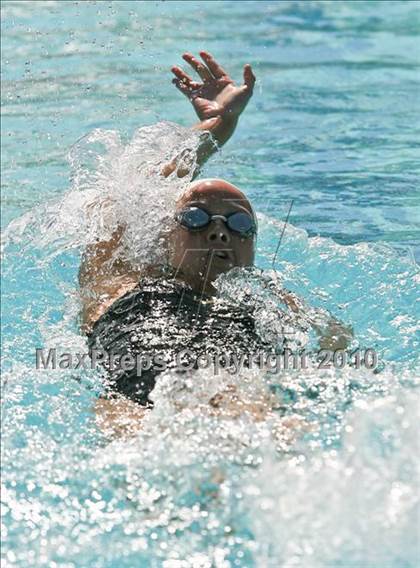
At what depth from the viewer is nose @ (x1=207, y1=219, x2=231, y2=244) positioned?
366cm

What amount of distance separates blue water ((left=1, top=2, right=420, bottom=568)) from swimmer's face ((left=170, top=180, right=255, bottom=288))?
146 mm

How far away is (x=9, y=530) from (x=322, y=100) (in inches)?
187

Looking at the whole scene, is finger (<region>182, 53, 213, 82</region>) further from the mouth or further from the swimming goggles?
the mouth

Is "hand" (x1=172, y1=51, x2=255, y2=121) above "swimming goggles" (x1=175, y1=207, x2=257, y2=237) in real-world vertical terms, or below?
above

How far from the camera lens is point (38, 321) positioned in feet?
13.0

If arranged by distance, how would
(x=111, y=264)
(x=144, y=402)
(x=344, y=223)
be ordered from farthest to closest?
(x=344, y=223)
(x=111, y=264)
(x=144, y=402)

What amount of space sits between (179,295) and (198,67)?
1.43m

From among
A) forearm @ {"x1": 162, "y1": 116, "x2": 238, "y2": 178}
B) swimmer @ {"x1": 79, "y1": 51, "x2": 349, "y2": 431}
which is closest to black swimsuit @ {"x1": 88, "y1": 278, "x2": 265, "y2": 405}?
swimmer @ {"x1": 79, "y1": 51, "x2": 349, "y2": 431}

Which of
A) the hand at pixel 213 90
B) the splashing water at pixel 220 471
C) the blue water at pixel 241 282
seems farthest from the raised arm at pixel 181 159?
the splashing water at pixel 220 471

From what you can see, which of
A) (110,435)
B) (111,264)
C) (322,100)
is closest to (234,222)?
(111,264)

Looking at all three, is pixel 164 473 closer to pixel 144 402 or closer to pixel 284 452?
pixel 284 452

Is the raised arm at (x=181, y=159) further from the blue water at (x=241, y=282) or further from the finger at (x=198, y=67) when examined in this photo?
the blue water at (x=241, y=282)

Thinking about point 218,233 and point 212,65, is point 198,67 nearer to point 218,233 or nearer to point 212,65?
point 212,65

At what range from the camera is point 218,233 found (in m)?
3.66
